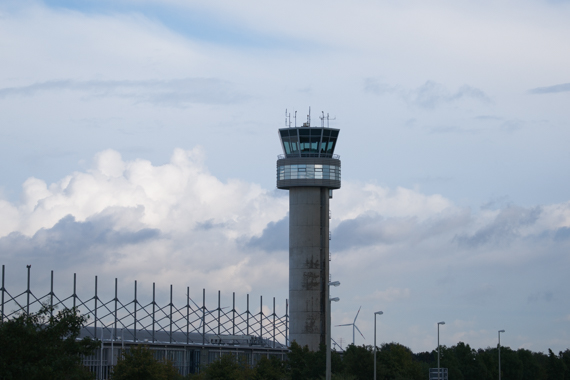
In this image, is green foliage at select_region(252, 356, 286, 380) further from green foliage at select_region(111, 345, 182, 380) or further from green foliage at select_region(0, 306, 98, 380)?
green foliage at select_region(0, 306, 98, 380)

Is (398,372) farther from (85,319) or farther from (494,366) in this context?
(85,319)

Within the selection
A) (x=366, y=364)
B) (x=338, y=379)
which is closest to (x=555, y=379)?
(x=366, y=364)

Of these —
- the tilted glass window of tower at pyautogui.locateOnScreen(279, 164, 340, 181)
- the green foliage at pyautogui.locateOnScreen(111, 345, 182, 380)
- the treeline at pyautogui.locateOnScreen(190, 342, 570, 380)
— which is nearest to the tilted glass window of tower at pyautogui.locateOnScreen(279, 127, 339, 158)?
the tilted glass window of tower at pyautogui.locateOnScreen(279, 164, 340, 181)

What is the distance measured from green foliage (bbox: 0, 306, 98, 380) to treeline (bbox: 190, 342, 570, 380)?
36.8m

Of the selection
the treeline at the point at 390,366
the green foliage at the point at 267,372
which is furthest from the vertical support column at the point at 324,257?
the green foliage at the point at 267,372

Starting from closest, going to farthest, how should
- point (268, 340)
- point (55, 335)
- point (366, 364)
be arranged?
point (55, 335)
point (366, 364)
point (268, 340)

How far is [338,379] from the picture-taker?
7756 centimetres

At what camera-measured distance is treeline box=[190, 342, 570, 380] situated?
105 m

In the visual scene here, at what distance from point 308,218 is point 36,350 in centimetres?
10115

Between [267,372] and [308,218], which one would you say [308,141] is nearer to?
[308,218]

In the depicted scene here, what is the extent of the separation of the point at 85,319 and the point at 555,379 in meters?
114

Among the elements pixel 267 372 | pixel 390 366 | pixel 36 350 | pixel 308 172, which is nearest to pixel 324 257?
pixel 308 172

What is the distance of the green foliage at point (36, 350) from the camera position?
42844mm

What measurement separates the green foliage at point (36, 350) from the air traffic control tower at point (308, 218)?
95528 millimetres
